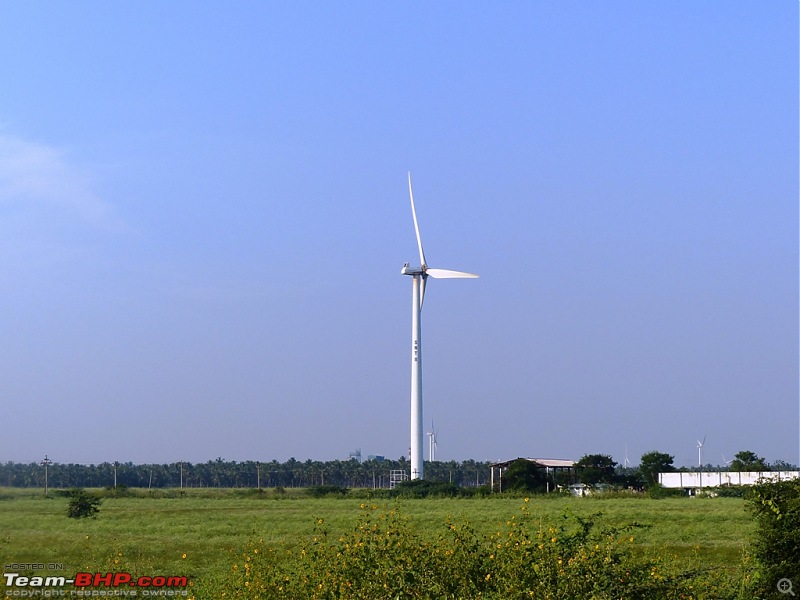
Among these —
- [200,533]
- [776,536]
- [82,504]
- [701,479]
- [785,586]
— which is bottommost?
[701,479]

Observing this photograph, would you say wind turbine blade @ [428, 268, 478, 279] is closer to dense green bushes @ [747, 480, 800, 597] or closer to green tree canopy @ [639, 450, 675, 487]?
green tree canopy @ [639, 450, 675, 487]

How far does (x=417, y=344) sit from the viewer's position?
101 m

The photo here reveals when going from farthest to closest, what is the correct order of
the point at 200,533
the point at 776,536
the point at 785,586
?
the point at 200,533 < the point at 776,536 < the point at 785,586

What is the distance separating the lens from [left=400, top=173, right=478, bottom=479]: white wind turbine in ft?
326

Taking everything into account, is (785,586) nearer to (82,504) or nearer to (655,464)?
(82,504)

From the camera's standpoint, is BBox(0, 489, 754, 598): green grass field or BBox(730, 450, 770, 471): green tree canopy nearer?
BBox(0, 489, 754, 598): green grass field

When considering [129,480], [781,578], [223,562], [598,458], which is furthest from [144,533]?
[129,480]

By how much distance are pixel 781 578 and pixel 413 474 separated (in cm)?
8566

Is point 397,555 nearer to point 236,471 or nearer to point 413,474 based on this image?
point 413,474

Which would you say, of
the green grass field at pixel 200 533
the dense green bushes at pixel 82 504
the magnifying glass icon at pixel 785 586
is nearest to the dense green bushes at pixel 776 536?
the magnifying glass icon at pixel 785 586

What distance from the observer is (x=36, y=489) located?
23.2m

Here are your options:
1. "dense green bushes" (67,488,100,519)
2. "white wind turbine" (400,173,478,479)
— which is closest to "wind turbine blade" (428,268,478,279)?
"white wind turbine" (400,173,478,479)

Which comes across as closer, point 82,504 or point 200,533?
point 200,533

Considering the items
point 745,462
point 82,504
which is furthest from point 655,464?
point 82,504
